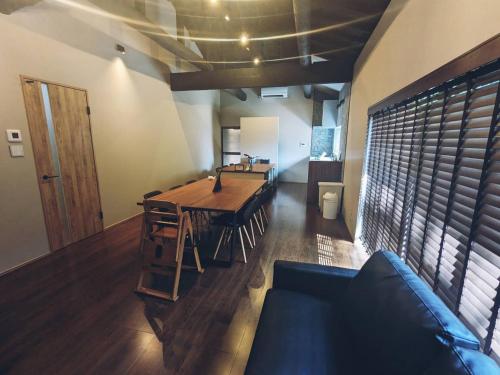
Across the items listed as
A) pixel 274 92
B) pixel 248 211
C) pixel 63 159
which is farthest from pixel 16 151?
pixel 274 92

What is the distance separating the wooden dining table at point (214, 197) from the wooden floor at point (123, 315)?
0.56 m

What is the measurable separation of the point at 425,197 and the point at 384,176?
859 millimetres

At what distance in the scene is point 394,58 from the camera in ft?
6.79

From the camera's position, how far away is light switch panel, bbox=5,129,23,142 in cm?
246

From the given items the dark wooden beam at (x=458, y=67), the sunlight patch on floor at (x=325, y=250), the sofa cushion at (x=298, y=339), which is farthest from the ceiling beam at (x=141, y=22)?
the sofa cushion at (x=298, y=339)

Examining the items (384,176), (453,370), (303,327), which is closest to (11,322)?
(303,327)

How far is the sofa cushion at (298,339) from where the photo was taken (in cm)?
104

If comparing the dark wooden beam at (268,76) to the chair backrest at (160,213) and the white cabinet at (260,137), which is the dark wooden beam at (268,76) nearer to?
the white cabinet at (260,137)

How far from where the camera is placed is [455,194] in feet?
3.90

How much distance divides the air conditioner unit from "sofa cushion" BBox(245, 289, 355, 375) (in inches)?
261

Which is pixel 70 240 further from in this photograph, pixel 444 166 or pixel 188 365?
pixel 444 166

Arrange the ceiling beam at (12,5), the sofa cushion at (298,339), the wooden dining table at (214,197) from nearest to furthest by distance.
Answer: the sofa cushion at (298,339)
the ceiling beam at (12,5)
the wooden dining table at (214,197)

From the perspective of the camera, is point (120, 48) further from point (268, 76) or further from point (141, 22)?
point (268, 76)

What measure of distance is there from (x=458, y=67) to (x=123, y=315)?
279 cm
